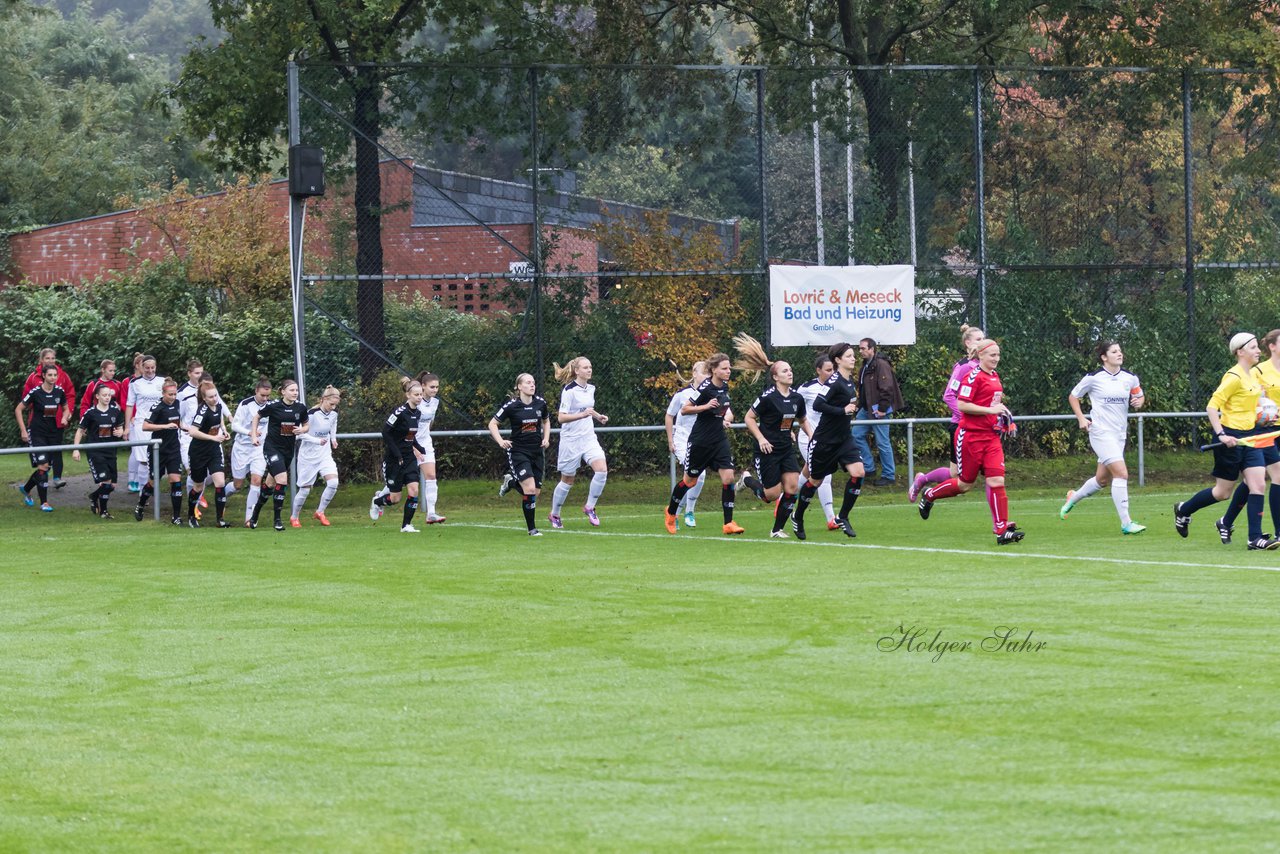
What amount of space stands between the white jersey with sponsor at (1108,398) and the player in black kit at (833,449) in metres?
2.12

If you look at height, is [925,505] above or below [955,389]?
below

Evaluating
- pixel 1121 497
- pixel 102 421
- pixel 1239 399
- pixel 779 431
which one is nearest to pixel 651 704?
pixel 1239 399

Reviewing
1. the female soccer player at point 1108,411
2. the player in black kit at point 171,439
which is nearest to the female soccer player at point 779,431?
the female soccer player at point 1108,411

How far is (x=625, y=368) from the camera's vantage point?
2133 centimetres

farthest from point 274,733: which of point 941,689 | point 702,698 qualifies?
point 941,689

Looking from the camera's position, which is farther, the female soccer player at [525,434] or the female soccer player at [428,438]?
the female soccer player at [428,438]

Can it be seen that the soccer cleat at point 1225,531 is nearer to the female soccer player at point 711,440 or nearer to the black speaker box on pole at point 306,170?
the female soccer player at point 711,440

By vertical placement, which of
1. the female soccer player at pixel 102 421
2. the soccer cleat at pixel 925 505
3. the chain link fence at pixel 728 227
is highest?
the chain link fence at pixel 728 227

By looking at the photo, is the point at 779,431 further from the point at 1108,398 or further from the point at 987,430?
the point at 1108,398

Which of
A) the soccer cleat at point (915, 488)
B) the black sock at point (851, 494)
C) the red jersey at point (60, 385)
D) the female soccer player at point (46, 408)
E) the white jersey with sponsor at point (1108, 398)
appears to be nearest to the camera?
the white jersey with sponsor at point (1108, 398)

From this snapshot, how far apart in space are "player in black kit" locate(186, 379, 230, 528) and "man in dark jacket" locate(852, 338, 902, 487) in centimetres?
762

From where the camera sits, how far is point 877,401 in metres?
21.2

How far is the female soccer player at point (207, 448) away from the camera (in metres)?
19.5

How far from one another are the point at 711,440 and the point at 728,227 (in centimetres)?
509
